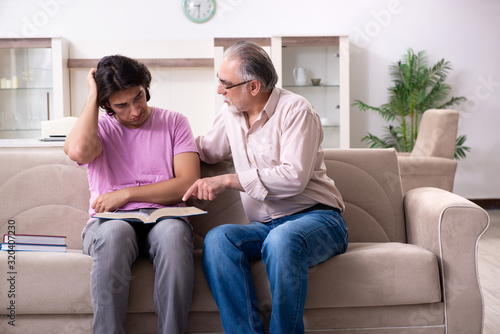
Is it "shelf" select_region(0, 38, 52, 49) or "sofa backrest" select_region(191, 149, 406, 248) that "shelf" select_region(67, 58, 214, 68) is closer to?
"shelf" select_region(0, 38, 52, 49)

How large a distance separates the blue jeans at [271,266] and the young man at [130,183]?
0.11 m

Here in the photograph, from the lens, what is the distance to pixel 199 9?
555 centimetres

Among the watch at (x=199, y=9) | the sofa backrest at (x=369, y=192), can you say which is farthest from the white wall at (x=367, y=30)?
the sofa backrest at (x=369, y=192)

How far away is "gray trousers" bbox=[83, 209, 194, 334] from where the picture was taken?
167cm

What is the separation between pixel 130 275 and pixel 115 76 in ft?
2.34

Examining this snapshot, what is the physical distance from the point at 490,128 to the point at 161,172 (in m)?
4.68

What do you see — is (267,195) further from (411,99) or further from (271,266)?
(411,99)

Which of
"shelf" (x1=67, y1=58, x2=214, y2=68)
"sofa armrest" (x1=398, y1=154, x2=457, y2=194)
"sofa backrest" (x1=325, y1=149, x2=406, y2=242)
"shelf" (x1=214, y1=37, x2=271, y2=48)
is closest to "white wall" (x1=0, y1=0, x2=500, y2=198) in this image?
"shelf" (x1=67, y1=58, x2=214, y2=68)

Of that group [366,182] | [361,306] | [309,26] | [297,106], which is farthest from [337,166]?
[309,26]

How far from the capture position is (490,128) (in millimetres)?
5754

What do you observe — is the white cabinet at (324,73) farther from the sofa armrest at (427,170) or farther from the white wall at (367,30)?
the sofa armrest at (427,170)

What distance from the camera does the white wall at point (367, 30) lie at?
547cm

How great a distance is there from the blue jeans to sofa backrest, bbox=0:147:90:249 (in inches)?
27.5

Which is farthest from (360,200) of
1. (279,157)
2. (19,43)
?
(19,43)
